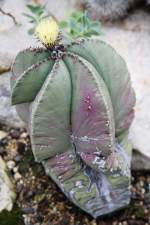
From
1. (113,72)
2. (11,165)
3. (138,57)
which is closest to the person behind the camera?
(113,72)

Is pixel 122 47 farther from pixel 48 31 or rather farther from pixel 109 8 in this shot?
pixel 48 31

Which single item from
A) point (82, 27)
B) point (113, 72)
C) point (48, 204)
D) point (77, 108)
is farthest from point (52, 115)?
point (48, 204)

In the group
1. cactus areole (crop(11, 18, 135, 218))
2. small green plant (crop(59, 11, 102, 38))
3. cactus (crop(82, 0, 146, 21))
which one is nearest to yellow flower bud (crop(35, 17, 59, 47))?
cactus areole (crop(11, 18, 135, 218))

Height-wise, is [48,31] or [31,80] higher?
[48,31]

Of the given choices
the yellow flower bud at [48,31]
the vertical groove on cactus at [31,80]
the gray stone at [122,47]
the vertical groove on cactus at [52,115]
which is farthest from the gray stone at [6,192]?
the yellow flower bud at [48,31]

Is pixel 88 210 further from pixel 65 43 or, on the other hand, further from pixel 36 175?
pixel 65 43

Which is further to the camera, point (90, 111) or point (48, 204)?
point (48, 204)
